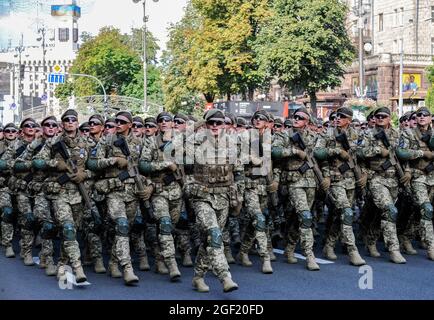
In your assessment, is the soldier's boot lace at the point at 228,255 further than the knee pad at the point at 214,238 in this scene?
Yes

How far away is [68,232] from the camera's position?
10992mm

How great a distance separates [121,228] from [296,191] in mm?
2580

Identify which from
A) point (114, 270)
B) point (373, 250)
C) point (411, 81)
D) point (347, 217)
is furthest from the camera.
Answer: point (411, 81)

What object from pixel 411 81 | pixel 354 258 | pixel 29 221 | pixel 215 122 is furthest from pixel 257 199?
pixel 411 81

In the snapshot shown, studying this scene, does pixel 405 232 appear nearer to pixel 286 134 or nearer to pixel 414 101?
pixel 286 134

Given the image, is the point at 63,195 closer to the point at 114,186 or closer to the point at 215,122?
the point at 114,186

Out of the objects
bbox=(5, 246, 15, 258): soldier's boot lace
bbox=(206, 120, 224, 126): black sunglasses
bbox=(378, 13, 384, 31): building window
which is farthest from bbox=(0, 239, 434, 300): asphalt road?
bbox=(378, 13, 384, 31): building window

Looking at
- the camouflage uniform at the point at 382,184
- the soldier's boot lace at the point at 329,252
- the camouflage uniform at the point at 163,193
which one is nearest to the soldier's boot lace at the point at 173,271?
the camouflage uniform at the point at 163,193

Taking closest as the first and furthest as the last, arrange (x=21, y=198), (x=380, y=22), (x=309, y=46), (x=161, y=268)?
(x=161, y=268), (x=21, y=198), (x=309, y=46), (x=380, y=22)

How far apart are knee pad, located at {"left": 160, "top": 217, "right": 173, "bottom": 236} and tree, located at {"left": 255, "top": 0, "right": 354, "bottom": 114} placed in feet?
109

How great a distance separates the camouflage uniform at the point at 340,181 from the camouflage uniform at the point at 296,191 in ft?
0.83

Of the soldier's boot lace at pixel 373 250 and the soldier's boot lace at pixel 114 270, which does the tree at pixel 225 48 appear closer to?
the soldier's boot lace at pixel 373 250

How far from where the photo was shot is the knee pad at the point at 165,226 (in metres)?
11.1

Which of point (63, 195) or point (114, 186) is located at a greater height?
point (114, 186)
